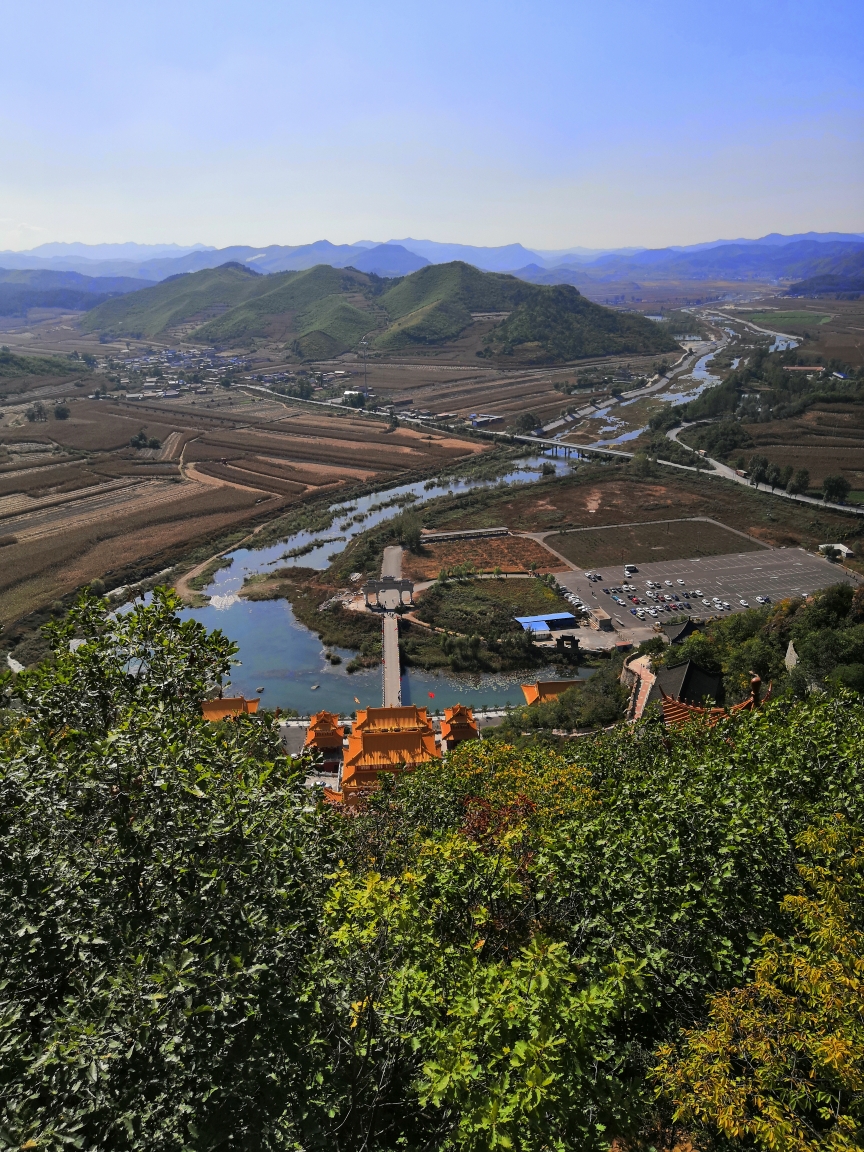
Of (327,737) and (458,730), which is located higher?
(458,730)

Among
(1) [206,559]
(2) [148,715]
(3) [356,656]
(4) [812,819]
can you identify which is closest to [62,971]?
(2) [148,715]

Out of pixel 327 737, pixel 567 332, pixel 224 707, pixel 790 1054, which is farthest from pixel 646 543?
pixel 567 332

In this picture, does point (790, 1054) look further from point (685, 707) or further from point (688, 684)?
point (688, 684)

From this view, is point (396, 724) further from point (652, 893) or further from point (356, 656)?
point (652, 893)

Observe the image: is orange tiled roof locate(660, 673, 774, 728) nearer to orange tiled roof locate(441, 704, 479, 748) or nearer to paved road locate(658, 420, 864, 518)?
orange tiled roof locate(441, 704, 479, 748)

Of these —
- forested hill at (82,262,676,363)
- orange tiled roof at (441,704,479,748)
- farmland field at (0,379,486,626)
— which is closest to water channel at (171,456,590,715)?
orange tiled roof at (441,704,479,748)

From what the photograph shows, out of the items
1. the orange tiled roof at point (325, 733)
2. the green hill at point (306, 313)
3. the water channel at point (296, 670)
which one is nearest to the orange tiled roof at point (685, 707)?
the orange tiled roof at point (325, 733)
